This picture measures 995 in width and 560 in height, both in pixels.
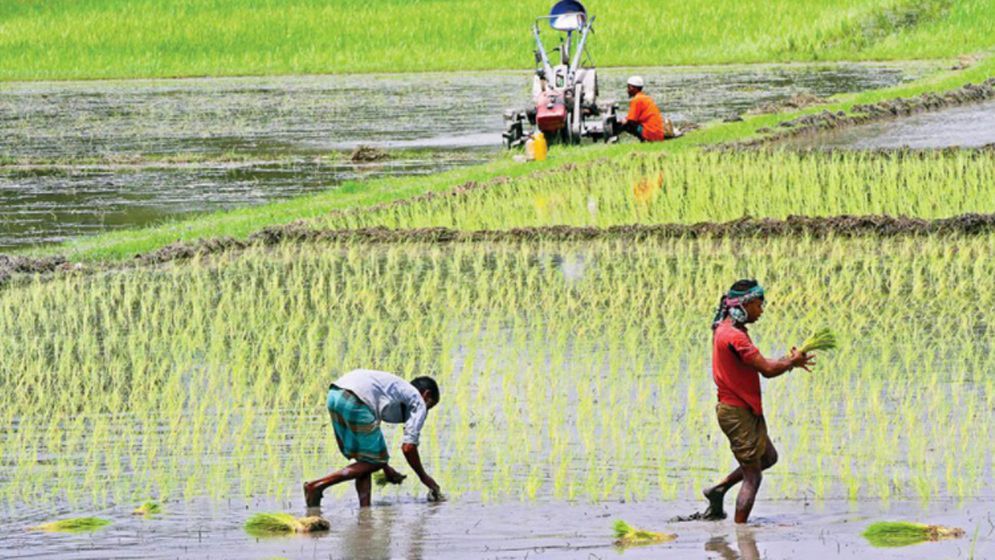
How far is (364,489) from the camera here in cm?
813

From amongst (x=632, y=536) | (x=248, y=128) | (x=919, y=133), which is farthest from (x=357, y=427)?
(x=248, y=128)

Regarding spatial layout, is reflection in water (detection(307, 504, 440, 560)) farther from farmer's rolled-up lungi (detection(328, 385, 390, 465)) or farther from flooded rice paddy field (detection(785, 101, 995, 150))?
flooded rice paddy field (detection(785, 101, 995, 150))

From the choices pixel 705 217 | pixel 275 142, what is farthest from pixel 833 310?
pixel 275 142

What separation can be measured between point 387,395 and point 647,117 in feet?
48.4

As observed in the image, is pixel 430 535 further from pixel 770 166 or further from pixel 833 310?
pixel 770 166

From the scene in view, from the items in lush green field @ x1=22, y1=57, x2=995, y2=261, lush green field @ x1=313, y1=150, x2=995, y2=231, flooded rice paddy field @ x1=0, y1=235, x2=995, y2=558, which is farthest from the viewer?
lush green field @ x1=22, y1=57, x2=995, y2=261

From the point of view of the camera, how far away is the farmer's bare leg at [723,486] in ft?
25.0

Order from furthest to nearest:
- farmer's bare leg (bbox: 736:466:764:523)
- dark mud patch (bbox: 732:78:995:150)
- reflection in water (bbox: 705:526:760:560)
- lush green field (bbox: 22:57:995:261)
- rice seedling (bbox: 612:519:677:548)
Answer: dark mud patch (bbox: 732:78:995:150) → lush green field (bbox: 22:57:995:261) → farmer's bare leg (bbox: 736:466:764:523) → rice seedling (bbox: 612:519:677:548) → reflection in water (bbox: 705:526:760:560)

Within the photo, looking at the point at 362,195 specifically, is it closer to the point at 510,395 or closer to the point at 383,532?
the point at 510,395

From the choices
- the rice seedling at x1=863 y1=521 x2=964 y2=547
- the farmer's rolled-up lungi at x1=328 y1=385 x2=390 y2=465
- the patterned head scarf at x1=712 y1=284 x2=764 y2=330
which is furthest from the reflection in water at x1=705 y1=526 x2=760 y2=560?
the farmer's rolled-up lungi at x1=328 y1=385 x2=390 y2=465

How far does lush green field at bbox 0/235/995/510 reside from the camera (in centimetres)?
848

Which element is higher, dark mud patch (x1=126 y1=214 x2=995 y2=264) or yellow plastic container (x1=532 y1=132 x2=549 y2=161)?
yellow plastic container (x1=532 y1=132 x2=549 y2=161)

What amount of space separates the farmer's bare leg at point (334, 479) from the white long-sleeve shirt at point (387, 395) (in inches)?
8.3

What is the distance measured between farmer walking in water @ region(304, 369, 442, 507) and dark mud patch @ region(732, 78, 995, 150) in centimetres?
1375
